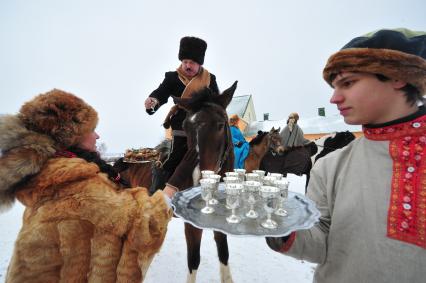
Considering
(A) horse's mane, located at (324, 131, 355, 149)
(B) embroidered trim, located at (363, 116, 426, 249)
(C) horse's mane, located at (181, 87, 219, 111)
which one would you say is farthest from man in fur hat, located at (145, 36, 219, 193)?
(A) horse's mane, located at (324, 131, 355, 149)

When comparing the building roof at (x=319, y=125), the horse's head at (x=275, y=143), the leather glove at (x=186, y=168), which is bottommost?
the building roof at (x=319, y=125)

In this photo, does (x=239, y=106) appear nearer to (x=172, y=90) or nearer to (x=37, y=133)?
(x=172, y=90)

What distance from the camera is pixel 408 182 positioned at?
105 cm

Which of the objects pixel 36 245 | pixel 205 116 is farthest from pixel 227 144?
pixel 36 245

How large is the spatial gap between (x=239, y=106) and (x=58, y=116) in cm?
2823

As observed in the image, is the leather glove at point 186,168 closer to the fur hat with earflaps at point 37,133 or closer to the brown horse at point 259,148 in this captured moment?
the fur hat with earflaps at point 37,133

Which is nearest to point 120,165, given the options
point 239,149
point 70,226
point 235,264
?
point 239,149

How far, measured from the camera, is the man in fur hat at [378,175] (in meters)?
1.00

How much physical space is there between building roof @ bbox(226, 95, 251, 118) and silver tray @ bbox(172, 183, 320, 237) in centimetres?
2593

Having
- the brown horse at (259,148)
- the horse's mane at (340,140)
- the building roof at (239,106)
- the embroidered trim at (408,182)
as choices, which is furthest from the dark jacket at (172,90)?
the building roof at (239,106)

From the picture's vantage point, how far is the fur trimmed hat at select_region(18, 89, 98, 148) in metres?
1.45

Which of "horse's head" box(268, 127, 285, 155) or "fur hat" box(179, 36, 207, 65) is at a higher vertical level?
"fur hat" box(179, 36, 207, 65)

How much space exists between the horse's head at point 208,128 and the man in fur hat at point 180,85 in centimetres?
54

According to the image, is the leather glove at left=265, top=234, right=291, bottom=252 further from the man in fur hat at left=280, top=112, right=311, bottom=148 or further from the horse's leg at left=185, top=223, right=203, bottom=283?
the man in fur hat at left=280, top=112, right=311, bottom=148
